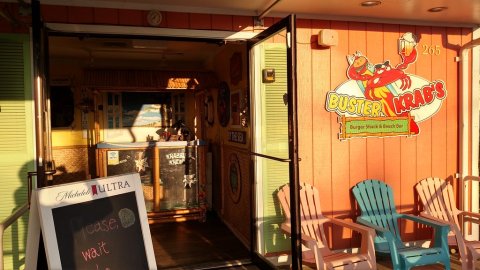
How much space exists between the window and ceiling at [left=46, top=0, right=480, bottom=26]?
3.65 metres

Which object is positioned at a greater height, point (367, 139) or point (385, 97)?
point (385, 97)

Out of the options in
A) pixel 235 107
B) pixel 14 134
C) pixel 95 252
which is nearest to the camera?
pixel 95 252

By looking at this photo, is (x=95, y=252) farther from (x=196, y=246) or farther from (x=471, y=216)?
(x=471, y=216)

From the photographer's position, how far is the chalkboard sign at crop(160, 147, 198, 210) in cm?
554

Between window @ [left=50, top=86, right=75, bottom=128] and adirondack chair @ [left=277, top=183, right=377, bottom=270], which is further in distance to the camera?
window @ [left=50, top=86, right=75, bottom=128]

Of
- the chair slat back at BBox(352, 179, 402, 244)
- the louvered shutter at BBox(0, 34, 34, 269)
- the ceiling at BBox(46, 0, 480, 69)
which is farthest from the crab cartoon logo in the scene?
the louvered shutter at BBox(0, 34, 34, 269)

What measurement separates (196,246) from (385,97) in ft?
9.06

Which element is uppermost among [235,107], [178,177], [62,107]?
[62,107]

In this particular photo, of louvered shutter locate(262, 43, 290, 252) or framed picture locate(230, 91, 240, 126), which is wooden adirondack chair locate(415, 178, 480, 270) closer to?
louvered shutter locate(262, 43, 290, 252)

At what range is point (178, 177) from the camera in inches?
221

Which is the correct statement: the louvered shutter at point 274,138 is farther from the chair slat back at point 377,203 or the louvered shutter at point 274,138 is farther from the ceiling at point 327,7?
the chair slat back at point 377,203

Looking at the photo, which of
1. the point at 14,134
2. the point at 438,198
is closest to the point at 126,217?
the point at 14,134

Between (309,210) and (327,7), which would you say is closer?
(327,7)

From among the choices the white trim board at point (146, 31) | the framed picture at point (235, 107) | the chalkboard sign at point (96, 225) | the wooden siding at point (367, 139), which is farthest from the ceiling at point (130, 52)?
the chalkboard sign at point (96, 225)
